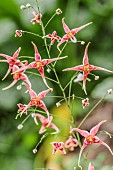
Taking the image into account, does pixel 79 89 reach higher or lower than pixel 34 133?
higher

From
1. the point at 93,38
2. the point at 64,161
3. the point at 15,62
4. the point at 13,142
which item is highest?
the point at 93,38

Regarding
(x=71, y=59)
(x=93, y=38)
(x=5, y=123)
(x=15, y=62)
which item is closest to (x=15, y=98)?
(x=5, y=123)

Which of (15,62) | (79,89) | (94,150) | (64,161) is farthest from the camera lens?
(79,89)

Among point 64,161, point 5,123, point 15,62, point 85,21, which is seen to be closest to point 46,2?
point 85,21

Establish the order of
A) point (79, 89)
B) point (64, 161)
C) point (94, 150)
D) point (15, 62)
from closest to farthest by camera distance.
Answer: point (15, 62)
point (64, 161)
point (94, 150)
point (79, 89)

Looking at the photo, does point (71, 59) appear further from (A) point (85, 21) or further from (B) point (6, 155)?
(B) point (6, 155)

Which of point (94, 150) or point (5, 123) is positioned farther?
point (5, 123)

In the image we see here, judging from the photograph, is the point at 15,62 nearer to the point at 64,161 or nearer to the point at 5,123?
the point at 64,161
